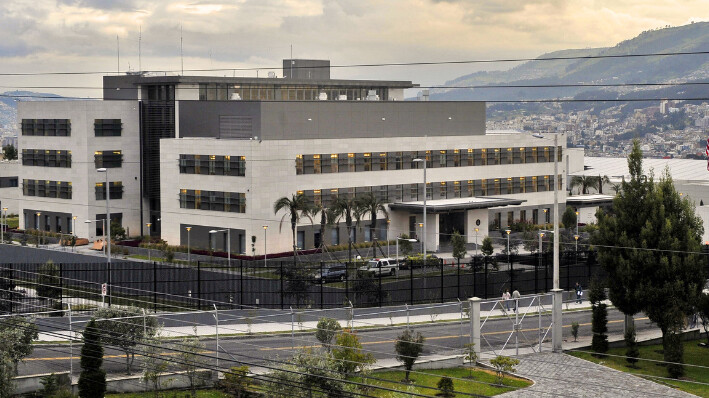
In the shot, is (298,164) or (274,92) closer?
(298,164)

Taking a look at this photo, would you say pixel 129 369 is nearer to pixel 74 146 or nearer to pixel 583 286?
pixel 583 286

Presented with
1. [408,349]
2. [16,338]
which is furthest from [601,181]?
[16,338]

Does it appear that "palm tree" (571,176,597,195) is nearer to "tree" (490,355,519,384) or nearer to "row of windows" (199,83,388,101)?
"row of windows" (199,83,388,101)

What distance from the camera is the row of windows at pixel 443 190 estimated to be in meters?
70.0

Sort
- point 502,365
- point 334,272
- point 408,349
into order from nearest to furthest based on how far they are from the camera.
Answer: point 502,365 → point 408,349 → point 334,272

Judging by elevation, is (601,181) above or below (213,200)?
above

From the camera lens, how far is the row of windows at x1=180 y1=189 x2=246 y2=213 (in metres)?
67.0

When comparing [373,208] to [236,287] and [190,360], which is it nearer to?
[236,287]

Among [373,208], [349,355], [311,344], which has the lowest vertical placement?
[311,344]

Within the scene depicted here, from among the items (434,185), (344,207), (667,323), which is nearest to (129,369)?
(667,323)

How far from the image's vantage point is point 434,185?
76.1 metres

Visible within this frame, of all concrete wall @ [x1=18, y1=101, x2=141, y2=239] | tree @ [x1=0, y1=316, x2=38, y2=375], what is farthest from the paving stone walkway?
concrete wall @ [x1=18, y1=101, x2=141, y2=239]

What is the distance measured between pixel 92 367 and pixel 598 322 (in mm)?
19002

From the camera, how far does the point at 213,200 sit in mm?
68500
